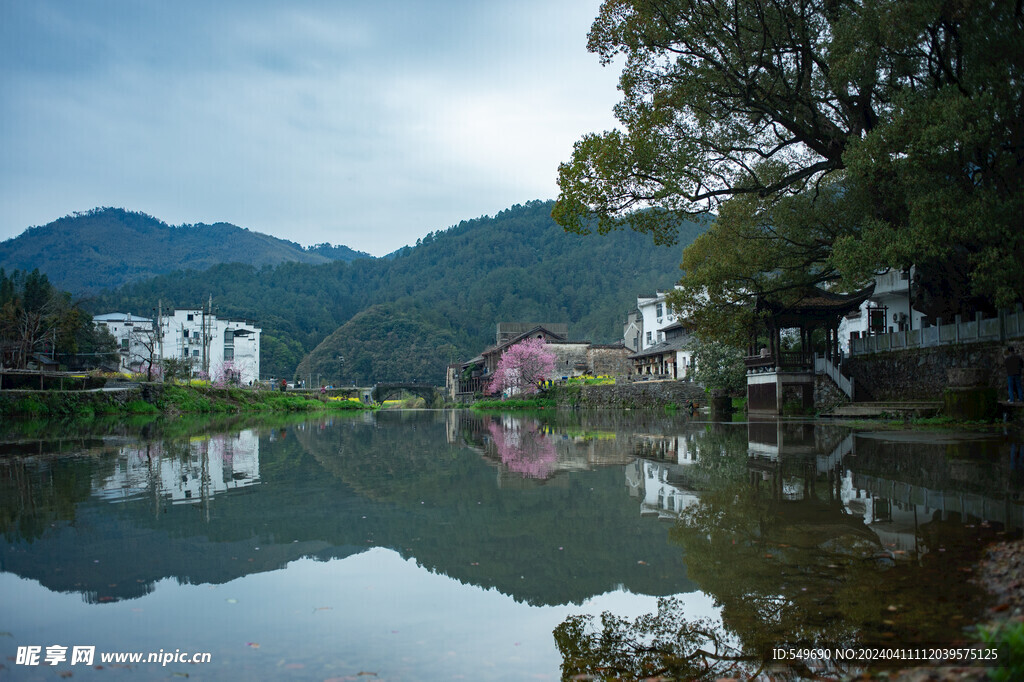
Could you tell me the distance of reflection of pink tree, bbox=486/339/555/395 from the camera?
60.3m

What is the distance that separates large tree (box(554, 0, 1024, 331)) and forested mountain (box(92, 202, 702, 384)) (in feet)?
268

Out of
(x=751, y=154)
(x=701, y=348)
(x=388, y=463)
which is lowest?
(x=388, y=463)

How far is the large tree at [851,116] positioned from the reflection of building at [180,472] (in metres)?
8.74

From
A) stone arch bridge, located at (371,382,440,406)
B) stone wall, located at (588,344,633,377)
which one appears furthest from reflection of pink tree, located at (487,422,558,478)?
stone arch bridge, located at (371,382,440,406)

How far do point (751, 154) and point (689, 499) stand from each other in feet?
41.9

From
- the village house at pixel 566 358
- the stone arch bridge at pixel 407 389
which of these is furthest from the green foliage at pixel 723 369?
the stone arch bridge at pixel 407 389

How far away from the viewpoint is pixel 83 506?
7.22 m

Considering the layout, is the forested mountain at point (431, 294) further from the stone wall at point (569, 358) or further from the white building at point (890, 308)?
the white building at point (890, 308)

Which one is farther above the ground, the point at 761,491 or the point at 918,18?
the point at 918,18

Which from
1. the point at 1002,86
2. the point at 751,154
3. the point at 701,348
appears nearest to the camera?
A: the point at 1002,86

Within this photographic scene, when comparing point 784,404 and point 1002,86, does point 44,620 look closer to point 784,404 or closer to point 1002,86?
point 1002,86

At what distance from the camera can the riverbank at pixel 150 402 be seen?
31688 millimetres

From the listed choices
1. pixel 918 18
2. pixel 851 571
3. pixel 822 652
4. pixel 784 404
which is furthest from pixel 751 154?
pixel 822 652

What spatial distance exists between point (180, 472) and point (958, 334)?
21593 millimetres
